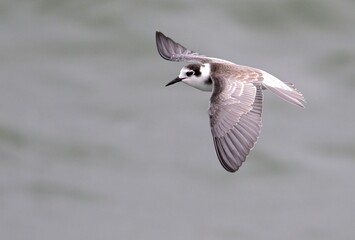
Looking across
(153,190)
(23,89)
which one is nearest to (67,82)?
(23,89)

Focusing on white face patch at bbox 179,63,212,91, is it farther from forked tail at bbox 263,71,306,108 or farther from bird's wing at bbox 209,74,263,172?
forked tail at bbox 263,71,306,108

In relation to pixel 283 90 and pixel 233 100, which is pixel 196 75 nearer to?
pixel 233 100

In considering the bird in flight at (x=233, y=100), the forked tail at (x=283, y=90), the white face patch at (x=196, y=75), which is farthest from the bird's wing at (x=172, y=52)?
the forked tail at (x=283, y=90)

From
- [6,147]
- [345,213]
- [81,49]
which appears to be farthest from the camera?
[81,49]

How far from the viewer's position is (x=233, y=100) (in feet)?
29.1

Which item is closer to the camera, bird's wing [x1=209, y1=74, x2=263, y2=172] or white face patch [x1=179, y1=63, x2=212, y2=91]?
bird's wing [x1=209, y1=74, x2=263, y2=172]

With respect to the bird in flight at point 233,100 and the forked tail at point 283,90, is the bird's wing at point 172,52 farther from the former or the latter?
the forked tail at point 283,90

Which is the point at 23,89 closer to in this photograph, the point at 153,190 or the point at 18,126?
the point at 18,126

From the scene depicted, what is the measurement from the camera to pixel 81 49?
14445 mm

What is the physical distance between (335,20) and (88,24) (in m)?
3.73

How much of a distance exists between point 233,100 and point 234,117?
242 millimetres

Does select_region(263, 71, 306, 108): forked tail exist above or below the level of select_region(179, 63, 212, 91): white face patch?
above

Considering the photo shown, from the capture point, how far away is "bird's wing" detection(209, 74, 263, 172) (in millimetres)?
8305

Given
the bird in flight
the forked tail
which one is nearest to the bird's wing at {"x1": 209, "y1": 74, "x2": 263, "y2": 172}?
the bird in flight
